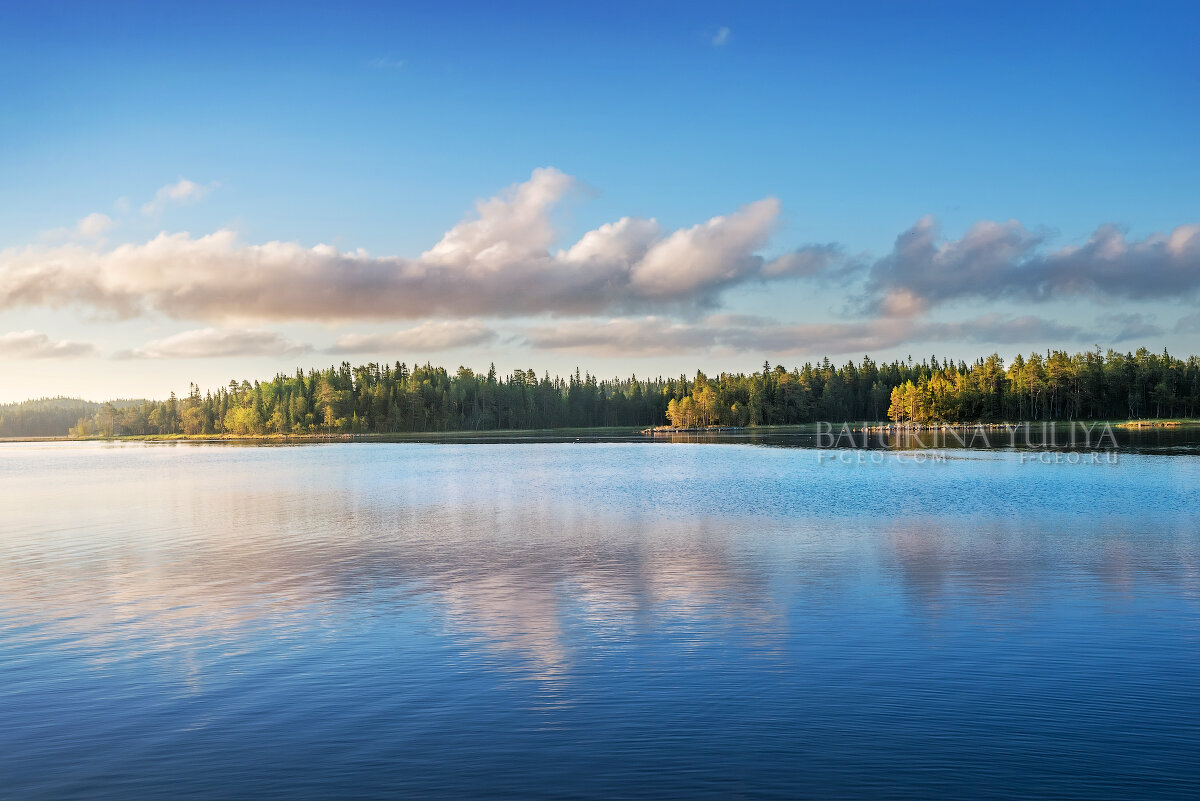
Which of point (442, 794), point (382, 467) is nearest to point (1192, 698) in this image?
point (442, 794)

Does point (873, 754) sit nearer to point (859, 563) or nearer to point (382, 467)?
point (859, 563)

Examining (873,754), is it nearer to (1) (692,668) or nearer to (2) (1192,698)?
(1) (692,668)

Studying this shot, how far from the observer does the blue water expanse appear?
11602 mm

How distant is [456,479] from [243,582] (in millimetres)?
44639

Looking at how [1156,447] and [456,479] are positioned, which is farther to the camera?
[1156,447]

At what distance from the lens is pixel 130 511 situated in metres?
47.8

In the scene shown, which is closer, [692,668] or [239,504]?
[692,668]

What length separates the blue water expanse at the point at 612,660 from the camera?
1160 cm

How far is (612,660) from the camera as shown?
16.6 meters

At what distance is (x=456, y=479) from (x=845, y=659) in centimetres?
5652

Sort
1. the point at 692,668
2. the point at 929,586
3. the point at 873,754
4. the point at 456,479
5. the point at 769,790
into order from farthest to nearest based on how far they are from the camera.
Result: the point at 456,479
the point at 929,586
the point at 692,668
the point at 873,754
the point at 769,790

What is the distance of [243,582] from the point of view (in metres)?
25.5

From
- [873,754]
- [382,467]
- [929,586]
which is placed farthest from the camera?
[382,467]

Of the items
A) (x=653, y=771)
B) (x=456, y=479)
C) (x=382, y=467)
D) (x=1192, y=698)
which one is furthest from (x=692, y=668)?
(x=382, y=467)
